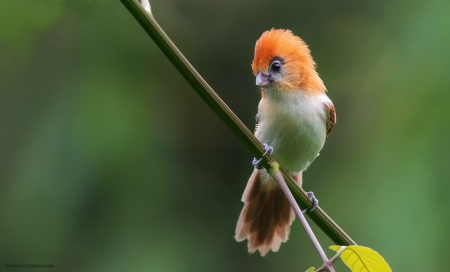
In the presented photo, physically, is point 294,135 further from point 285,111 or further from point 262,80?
point 262,80

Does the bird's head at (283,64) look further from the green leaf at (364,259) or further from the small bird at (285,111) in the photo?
the green leaf at (364,259)

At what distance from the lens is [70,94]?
4.10m

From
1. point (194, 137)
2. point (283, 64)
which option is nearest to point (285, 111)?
point (283, 64)

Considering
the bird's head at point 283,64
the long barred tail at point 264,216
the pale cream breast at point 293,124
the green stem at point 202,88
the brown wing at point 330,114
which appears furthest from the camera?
the long barred tail at point 264,216

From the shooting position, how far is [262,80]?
2.65 meters

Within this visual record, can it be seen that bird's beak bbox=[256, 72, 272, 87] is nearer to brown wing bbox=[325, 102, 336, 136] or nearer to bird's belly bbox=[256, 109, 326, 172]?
bird's belly bbox=[256, 109, 326, 172]

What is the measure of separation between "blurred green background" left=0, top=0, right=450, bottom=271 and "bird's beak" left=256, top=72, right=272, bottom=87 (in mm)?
1228

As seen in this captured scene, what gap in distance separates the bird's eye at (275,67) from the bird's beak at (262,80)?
0.16 ft

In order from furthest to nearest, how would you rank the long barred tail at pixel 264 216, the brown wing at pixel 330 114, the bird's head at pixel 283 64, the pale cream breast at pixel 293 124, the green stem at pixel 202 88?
the long barred tail at pixel 264 216 < the brown wing at pixel 330 114 < the pale cream breast at pixel 293 124 < the bird's head at pixel 283 64 < the green stem at pixel 202 88

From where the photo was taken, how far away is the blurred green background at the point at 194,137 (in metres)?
3.41

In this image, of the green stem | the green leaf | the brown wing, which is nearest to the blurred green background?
the brown wing

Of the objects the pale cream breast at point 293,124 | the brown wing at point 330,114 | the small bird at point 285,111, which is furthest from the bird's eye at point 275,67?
the brown wing at point 330,114

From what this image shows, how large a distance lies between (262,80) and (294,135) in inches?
17.7

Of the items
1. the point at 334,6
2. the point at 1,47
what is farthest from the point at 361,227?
the point at 1,47
